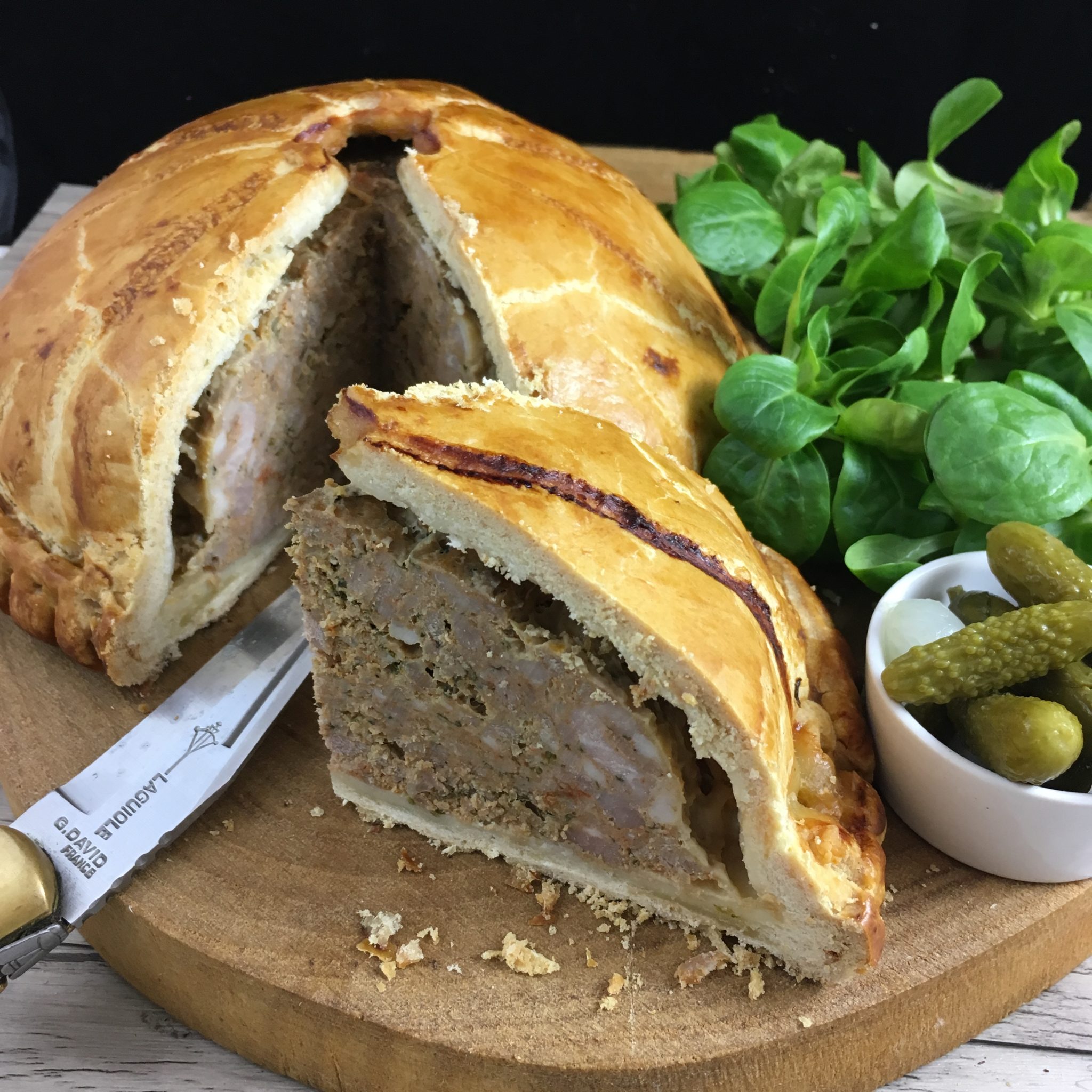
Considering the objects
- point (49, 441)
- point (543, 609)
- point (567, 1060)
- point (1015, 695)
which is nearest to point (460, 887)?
point (567, 1060)

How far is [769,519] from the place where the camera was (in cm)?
317

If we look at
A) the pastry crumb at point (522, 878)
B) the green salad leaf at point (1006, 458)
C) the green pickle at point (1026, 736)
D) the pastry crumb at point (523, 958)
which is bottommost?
the pastry crumb at point (522, 878)

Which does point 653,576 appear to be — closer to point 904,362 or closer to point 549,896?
point 549,896

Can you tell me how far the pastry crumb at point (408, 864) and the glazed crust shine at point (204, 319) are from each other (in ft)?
3.12

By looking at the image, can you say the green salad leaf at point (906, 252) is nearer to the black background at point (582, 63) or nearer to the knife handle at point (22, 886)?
the black background at point (582, 63)

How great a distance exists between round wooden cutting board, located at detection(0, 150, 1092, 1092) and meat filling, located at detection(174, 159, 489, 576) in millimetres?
925

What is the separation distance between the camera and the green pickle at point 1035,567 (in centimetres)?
251

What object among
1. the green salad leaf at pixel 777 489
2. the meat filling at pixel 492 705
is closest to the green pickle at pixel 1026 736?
the meat filling at pixel 492 705

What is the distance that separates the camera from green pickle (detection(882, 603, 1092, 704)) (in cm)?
238

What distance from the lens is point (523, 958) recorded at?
2385 mm

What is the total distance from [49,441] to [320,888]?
135cm

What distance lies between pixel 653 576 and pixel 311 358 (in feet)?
5.44

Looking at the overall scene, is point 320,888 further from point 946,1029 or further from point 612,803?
point 946,1029

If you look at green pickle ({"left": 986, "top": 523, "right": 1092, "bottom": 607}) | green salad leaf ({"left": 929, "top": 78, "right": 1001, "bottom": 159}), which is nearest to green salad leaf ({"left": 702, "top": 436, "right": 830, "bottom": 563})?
green pickle ({"left": 986, "top": 523, "right": 1092, "bottom": 607})
